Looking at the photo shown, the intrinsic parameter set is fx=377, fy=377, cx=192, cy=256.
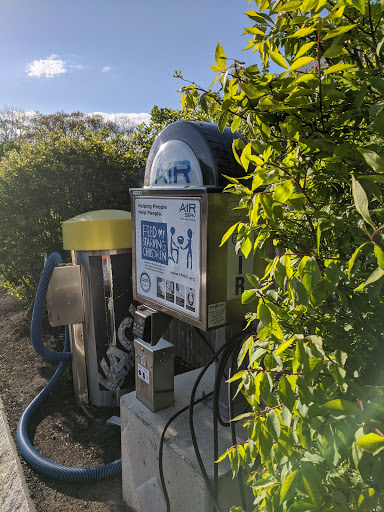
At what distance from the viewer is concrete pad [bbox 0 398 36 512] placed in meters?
2.66

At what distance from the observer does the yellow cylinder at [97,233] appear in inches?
140

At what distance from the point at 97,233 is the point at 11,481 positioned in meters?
2.12

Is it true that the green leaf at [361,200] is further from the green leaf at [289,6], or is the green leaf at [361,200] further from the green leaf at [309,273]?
the green leaf at [289,6]

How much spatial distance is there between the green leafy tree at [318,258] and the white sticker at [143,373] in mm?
1349

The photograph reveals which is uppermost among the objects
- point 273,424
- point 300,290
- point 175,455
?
point 300,290

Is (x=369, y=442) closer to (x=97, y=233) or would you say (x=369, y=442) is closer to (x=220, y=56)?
(x=220, y=56)

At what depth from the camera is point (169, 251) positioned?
88.4 inches

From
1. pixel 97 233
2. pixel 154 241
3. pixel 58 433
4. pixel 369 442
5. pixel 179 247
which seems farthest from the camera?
pixel 97 233

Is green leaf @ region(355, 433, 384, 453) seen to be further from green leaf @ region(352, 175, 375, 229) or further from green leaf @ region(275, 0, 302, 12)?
green leaf @ region(275, 0, 302, 12)

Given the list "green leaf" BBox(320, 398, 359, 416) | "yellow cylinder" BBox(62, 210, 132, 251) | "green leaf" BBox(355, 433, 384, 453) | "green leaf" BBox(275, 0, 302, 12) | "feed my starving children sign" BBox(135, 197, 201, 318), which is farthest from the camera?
"yellow cylinder" BBox(62, 210, 132, 251)

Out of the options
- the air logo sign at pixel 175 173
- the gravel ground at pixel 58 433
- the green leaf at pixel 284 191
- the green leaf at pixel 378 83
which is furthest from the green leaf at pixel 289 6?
the gravel ground at pixel 58 433

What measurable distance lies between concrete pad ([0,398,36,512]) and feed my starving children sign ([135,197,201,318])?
1708mm

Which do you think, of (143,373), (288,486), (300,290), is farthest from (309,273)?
(143,373)

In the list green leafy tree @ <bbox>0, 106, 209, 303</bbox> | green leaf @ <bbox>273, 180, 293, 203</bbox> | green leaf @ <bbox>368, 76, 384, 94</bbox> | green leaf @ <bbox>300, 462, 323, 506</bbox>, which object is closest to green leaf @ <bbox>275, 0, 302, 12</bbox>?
green leaf @ <bbox>368, 76, 384, 94</bbox>
